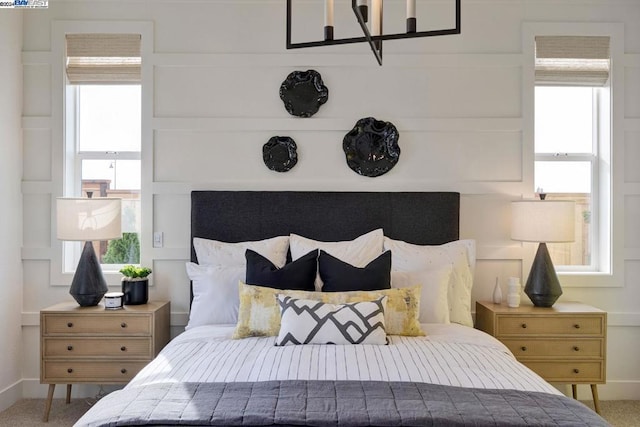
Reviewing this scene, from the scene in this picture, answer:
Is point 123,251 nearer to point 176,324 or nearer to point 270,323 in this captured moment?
point 176,324

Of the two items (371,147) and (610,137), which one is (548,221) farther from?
(371,147)

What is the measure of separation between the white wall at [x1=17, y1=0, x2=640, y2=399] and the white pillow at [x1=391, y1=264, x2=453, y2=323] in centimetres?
68

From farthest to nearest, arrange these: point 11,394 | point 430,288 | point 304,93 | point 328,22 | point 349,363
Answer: point 304,93, point 11,394, point 430,288, point 349,363, point 328,22

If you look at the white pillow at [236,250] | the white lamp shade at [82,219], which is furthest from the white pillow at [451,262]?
the white lamp shade at [82,219]

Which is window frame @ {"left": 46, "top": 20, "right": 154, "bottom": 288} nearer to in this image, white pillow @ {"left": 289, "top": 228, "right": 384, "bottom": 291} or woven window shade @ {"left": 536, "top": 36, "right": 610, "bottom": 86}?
white pillow @ {"left": 289, "top": 228, "right": 384, "bottom": 291}

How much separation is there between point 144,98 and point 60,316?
1539 millimetres

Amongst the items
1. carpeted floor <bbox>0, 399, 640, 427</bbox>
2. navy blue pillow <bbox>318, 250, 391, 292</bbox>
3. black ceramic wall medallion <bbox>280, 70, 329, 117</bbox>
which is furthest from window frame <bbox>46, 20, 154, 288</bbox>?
navy blue pillow <bbox>318, 250, 391, 292</bbox>

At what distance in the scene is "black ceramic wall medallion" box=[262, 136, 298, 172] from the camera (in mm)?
3447

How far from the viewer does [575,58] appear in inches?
140

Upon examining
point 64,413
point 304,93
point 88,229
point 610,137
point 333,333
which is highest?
point 304,93

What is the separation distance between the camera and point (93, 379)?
3.09 meters

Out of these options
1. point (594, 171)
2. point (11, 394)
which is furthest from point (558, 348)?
point (11, 394)

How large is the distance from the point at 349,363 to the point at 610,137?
266 cm

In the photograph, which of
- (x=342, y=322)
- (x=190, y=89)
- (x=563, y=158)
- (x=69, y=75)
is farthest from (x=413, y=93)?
(x=69, y=75)
